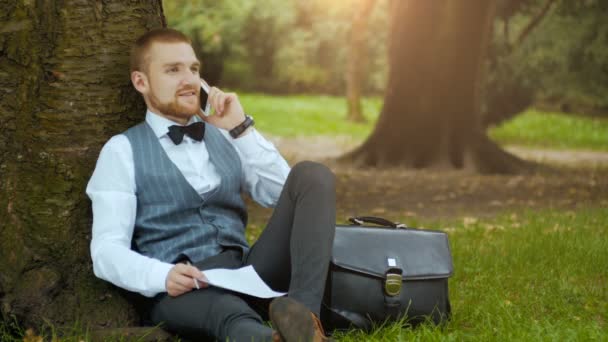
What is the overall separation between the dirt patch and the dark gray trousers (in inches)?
169

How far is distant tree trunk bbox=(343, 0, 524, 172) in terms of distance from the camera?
40.2 ft

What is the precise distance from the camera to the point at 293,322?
10.1ft

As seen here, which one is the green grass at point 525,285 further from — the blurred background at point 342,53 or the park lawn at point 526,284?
the blurred background at point 342,53

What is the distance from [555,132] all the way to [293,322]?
19479 mm

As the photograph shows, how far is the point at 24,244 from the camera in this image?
148 inches

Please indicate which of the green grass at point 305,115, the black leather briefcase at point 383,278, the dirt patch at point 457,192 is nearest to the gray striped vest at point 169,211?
the black leather briefcase at point 383,278

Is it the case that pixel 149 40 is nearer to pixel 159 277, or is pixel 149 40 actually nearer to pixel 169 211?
pixel 169 211

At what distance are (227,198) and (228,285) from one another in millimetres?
484

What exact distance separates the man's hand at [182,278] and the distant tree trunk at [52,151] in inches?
19.2

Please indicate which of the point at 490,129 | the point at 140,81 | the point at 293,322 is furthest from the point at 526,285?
the point at 490,129

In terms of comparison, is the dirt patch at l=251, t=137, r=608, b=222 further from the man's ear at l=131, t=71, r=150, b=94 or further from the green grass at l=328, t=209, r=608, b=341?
the man's ear at l=131, t=71, r=150, b=94

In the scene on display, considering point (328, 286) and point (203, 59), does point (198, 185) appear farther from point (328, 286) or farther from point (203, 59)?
point (203, 59)

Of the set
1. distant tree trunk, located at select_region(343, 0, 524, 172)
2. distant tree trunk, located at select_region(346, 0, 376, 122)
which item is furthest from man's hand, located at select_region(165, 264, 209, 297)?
distant tree trunk, located at select_region(346, 0, 376, 122)

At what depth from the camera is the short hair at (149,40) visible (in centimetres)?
379
